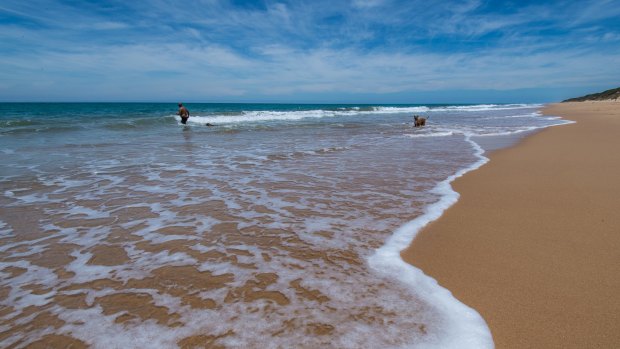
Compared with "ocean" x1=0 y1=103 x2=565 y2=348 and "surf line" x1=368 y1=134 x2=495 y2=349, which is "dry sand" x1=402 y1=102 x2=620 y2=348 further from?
"ocean" x1=0 y1=103 x2=565 y2=348

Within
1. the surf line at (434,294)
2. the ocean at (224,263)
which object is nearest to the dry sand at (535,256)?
the surf line at (434,294)

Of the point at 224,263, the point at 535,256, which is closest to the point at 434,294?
the point at 535,256

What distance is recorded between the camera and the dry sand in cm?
218

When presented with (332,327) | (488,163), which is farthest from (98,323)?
(488,163)

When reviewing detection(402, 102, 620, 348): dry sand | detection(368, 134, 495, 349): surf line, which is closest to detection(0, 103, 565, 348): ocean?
detection(368, 134, 495, 349): surf line

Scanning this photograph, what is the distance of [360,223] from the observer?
4.06m

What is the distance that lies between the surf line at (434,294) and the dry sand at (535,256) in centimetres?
8

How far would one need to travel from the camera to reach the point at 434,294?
2.58 m

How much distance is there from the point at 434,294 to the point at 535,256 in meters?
1.22

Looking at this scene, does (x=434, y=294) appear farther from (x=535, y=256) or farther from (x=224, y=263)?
(x=224, y=263)

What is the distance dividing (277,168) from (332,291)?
517 centimetres

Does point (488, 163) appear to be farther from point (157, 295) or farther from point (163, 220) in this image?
point (157, 295)

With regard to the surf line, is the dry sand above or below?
above

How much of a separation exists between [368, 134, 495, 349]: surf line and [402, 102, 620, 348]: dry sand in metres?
0.08
